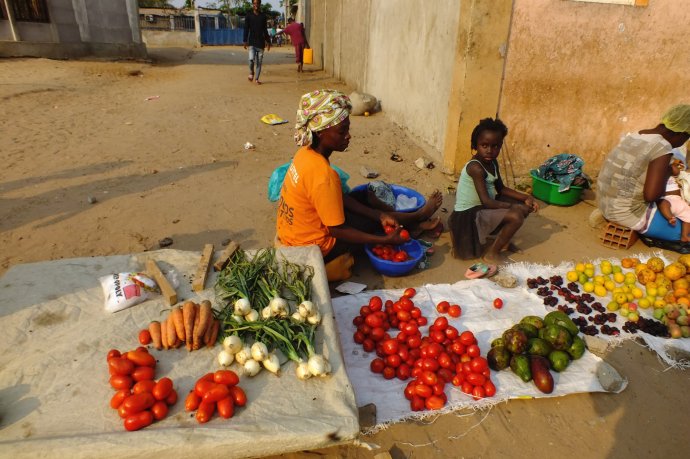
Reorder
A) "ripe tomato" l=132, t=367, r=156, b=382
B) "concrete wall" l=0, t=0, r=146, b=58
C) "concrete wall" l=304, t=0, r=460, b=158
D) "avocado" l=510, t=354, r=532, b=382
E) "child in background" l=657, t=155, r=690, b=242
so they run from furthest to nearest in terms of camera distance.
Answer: "concrete wall" l=0, t=0, r=146, b=58 → "concrete wall" l=304, t=0, r=460, b=158 → "child in background" l=657, t=155, r=690, b=242 → "avocado" l=510, t=354, r=532, b=382 → "ripe tomato" l=132, t=367, r=156, b=382

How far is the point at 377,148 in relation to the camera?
302 inches

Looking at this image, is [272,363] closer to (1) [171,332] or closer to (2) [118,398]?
(1) [171,332]

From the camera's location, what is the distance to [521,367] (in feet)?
9.68

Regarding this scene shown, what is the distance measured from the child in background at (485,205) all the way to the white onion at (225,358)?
2.76 metres

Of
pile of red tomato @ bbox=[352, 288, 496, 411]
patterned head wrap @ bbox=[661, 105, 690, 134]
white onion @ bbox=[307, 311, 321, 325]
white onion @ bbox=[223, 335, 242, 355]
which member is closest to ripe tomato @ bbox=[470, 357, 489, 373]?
pile of red tomato @ bbox=[352, 288, 496, 411]

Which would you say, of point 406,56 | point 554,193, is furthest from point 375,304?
point 406,56

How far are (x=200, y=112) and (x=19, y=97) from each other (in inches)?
166

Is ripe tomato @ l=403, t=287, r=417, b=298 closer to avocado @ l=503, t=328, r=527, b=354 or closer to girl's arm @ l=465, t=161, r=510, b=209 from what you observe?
avocado @ l=503, t=328, r=527, b=354

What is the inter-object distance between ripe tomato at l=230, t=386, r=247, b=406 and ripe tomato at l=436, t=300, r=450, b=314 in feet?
6.08

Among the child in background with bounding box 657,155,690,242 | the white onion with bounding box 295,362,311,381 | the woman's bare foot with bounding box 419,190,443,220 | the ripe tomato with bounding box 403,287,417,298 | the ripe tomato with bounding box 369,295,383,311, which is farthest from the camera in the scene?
the woman's bare foot with bounding box 419,190,443,220

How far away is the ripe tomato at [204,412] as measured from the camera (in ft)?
7.50

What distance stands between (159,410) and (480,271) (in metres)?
3.03

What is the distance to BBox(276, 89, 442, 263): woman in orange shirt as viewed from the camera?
133 inches

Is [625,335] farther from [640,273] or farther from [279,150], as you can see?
[279,150]
